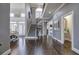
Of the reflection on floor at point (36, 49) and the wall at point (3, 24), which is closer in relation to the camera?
the wall at point (3, 24)

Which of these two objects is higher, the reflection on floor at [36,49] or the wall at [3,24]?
the wall at [3,24]

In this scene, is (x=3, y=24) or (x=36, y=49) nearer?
(x=3, y=24)

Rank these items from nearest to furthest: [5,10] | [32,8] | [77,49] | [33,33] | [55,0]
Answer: [55,0], [5,10], [77,49], [33,33], [32,8]

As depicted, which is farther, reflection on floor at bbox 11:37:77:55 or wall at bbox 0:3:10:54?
reflection on floor at bbox 11:37:77:55

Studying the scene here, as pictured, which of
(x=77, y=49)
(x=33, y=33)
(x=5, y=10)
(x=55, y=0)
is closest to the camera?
(x=55, y=0)

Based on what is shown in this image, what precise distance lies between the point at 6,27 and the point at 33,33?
6.25m

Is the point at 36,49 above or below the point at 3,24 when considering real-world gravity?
below

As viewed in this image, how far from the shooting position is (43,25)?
13.2 m


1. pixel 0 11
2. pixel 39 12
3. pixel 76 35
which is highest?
pixel 39 12

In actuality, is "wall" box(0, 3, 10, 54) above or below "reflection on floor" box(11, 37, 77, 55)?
above

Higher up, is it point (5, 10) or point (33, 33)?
point (5, 10)
